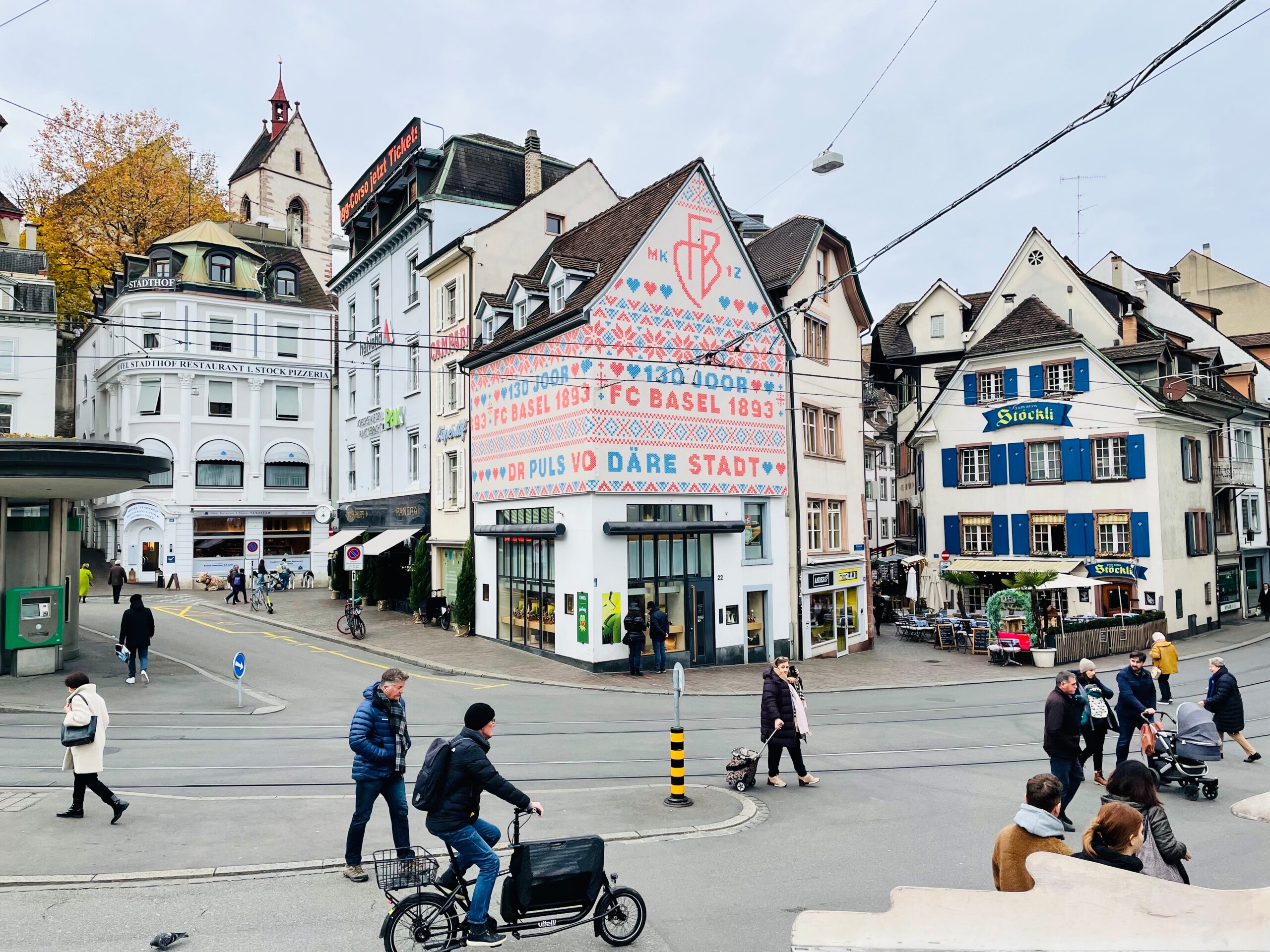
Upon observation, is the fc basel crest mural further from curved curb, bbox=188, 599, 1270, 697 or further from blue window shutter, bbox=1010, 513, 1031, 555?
blue window shutter, bbox=1010, 513, 1031, 555

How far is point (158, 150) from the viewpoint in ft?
172

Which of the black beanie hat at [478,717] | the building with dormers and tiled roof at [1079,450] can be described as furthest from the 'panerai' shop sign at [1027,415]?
the black beanie hat at [478,717]

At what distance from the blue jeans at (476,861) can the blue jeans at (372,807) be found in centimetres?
139

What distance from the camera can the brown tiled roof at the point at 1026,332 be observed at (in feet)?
117

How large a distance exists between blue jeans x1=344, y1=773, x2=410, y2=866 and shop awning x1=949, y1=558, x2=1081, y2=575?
28.4 m

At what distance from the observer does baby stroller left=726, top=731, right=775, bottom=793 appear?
1195 centimetres

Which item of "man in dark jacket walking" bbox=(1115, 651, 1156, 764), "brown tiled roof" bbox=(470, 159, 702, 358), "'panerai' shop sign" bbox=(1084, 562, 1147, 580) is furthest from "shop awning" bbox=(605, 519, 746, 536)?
"'panerai' shop sign" bbox=(1084, 562, 1147, 580)

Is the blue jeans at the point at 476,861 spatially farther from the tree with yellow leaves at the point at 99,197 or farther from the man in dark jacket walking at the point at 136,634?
the tree with yellow leaves at the point at 99,197

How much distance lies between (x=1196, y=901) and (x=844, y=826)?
7.02 meters

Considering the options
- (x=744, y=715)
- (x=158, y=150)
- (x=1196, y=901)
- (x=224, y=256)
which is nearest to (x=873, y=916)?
(x=1196, y=901)

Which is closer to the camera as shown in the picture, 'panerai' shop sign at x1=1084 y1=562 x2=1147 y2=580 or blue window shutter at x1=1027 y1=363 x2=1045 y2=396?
'panerai' shop sign at x1=1084 y1=562 x2=1147 y2=580

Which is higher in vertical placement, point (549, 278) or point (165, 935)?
point (549, 278)

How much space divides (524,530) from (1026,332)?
22.4 m

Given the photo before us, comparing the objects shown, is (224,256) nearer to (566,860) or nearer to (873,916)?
(566,860)
